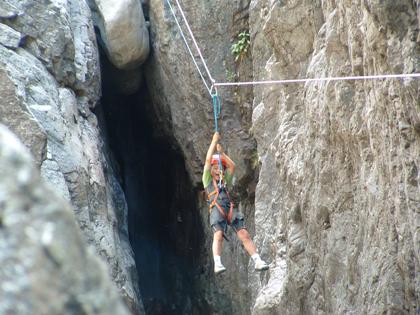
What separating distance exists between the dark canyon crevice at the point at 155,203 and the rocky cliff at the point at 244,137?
51mm

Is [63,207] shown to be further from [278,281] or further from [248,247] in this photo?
[278,281]

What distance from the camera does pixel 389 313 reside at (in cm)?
732

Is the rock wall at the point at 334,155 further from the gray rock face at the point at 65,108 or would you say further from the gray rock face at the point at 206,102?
the gray rock face at the point at 65,108

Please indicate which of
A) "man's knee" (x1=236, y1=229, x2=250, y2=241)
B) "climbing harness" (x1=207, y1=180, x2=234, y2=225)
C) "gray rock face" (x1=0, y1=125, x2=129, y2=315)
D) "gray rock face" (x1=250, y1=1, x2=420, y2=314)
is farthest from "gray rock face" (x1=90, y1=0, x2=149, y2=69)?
"gray rock face" (x1=0, y1=125, x2=129, y2=315)

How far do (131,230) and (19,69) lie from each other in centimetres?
922

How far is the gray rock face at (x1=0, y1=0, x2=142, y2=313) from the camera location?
1084 cm

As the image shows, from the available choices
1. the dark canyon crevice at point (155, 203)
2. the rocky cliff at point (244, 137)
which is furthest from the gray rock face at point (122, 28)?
the dark canyon crevice at point (155, 203)

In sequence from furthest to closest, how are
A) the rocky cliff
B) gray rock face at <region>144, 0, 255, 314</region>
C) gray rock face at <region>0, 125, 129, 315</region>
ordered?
gray rock face at <region>144, 0, 255, 314</region> < the rocky cliff < gray rock face at <region>0, 125, 129, 315</region>

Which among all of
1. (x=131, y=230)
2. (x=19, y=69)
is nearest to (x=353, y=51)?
(x=19, y=69)

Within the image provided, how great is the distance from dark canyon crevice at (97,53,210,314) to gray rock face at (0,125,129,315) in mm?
15402

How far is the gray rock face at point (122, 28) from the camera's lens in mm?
15555

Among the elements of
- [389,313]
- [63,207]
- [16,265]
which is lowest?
[16,265]

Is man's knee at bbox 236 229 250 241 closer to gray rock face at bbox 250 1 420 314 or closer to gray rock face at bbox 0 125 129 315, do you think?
gray rock face at bbox 250 1 420 314

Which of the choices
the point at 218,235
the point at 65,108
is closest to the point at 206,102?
the point at 65,108
